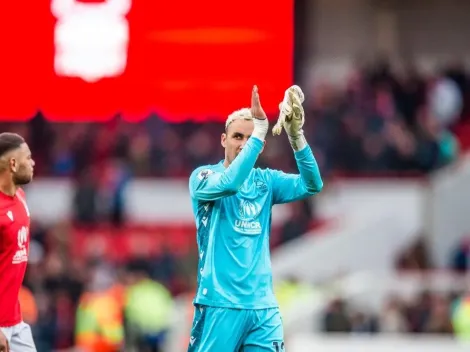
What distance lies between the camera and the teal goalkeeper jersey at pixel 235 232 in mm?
7934

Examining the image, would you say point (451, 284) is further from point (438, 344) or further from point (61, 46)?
point (61, 46)

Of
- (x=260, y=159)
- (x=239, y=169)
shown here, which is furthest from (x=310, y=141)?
(x=239, y=169)

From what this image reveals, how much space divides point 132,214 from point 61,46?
4.72 meters

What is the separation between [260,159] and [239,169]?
12.7 metres

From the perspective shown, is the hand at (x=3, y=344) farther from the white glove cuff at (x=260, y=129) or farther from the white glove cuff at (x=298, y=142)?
the white glove cuff at (x=298, y=142)

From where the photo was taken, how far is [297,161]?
812cm

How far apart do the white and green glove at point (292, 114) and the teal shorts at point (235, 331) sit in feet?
3.08

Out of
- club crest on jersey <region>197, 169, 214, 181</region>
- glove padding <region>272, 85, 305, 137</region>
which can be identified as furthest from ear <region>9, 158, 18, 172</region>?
glove padding <region>272, 85, 305, 137</region>

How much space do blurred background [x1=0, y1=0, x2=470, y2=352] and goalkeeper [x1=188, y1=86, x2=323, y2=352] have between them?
5.84 meters

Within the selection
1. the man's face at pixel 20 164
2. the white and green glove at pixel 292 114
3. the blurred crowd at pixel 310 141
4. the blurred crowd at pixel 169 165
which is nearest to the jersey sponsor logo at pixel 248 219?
the white and green glove at pixel 292 114

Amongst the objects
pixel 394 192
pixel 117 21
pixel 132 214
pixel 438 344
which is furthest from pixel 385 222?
pixel 438 344

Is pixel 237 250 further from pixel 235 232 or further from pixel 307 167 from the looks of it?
pixel 307 167

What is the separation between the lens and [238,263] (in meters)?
7.95

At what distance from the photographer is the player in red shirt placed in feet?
26.7
